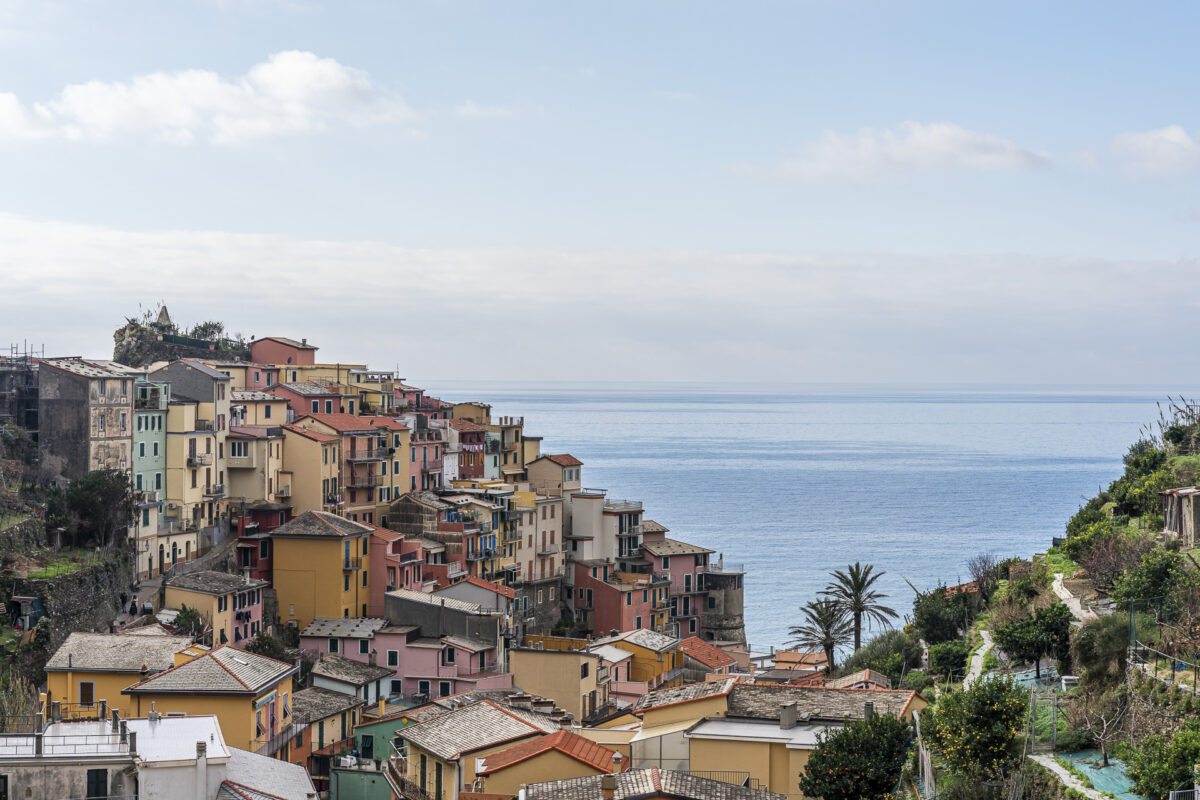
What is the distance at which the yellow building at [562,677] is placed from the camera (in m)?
47.0

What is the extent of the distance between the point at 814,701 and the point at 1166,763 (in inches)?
393

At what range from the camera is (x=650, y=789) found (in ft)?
77.4

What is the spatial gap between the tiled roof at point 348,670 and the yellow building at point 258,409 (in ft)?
57.3

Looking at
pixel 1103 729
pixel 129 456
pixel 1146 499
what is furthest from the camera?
pixel 129 456

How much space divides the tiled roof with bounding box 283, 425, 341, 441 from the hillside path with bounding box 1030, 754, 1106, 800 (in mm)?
46623

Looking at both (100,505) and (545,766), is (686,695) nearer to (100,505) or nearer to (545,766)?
(545,766)

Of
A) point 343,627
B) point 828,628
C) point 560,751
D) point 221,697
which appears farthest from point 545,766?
point 828,628

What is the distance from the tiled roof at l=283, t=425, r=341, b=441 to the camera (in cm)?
6544

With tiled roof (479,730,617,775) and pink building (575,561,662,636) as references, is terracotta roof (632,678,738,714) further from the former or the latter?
pink building (575,561,662,636)

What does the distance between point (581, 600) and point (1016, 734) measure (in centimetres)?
5240

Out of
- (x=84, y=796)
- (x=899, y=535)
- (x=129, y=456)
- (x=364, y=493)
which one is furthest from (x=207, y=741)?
(x=899, y=535)

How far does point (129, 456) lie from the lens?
58.2 m

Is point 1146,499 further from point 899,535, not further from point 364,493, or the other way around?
point 899,535

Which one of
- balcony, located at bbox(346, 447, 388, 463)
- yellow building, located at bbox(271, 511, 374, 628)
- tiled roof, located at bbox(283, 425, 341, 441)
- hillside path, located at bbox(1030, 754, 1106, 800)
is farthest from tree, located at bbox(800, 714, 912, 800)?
balcony, located at bbox(346, 447, 388, 463)
